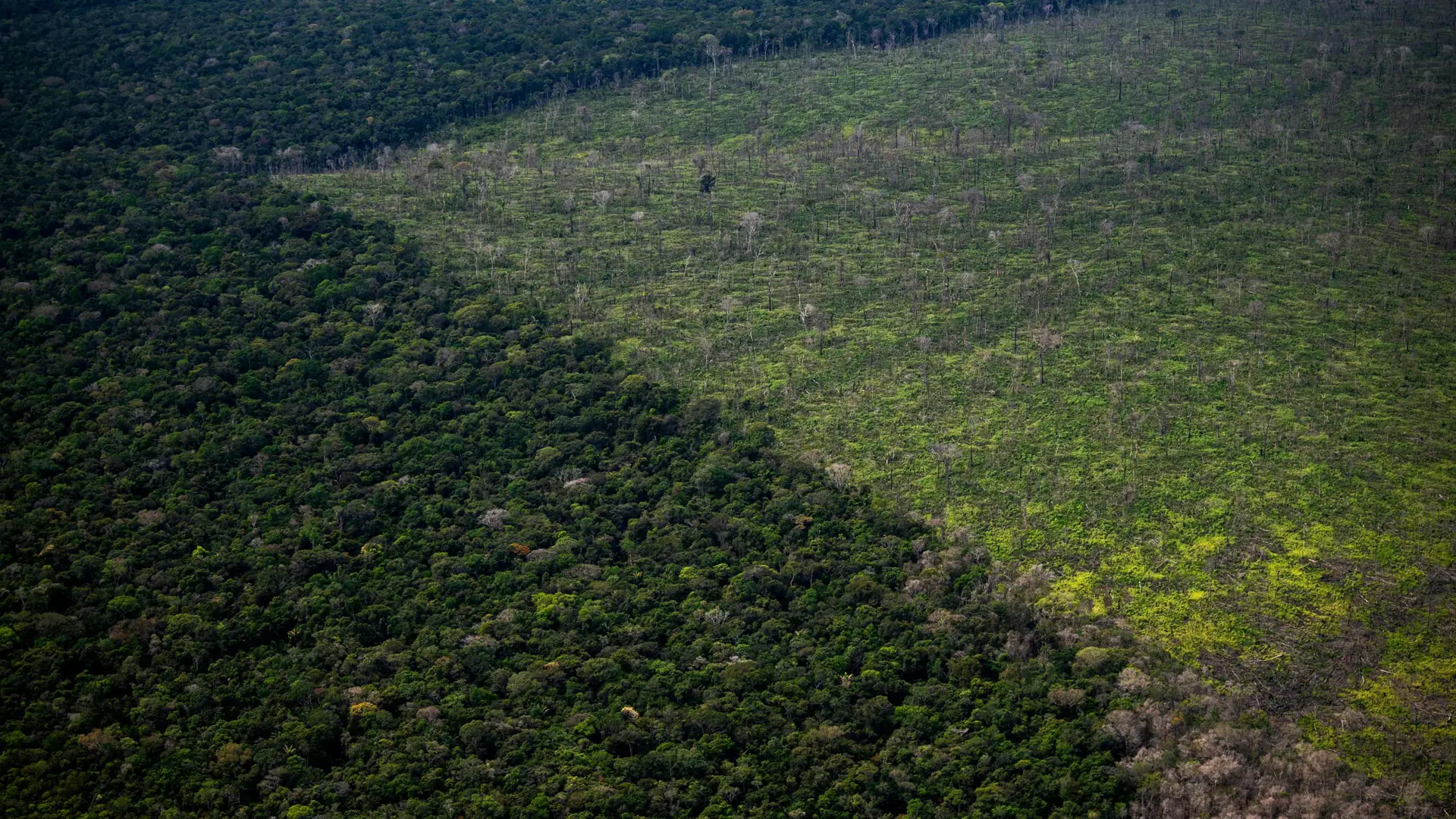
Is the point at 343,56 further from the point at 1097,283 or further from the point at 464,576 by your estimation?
the point at 464,576

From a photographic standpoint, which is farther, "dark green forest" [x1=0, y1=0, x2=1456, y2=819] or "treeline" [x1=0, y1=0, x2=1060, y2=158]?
"treeline" [x1=0, y1=0, x2=1060, y2=158]

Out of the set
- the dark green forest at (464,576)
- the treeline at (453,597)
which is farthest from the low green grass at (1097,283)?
the treeline at (453,597)

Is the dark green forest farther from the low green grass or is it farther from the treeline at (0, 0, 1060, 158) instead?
the treeline at (0, 0, 1060, 158)

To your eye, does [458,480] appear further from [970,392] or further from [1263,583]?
[1263,583]

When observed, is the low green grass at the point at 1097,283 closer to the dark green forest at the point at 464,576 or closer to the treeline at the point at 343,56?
the dark green forest at the point at 464,576

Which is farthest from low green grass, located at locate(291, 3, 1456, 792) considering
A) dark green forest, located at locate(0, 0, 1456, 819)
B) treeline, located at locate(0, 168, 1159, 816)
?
treeline, located at locate(0, 168, 1159, 816)

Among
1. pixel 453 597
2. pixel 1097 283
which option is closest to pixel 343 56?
pixel 1097 283
